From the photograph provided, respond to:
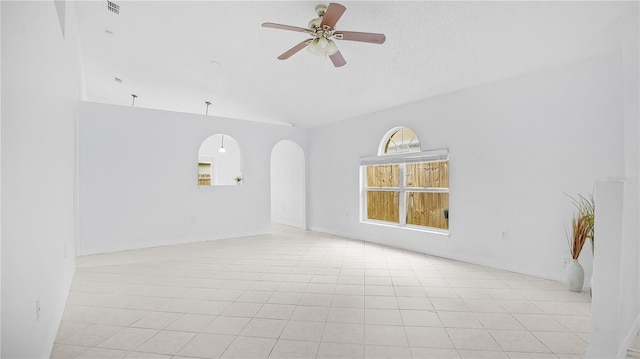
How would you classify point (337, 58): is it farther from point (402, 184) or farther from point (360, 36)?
point (402, 184)

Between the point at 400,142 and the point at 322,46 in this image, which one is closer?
the point at 322,46

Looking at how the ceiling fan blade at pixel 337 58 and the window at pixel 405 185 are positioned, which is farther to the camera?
the window at pixel 405 185

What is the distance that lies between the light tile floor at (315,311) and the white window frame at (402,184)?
992 millimetres

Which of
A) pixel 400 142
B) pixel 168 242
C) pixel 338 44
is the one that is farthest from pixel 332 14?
pixel 168 242

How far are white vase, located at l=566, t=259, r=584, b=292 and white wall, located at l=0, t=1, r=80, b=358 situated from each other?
14.7ft

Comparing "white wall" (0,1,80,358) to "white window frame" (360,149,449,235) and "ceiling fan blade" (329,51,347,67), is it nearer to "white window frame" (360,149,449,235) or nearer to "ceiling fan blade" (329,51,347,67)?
"ceiling fan blade" (329,51,347,67)

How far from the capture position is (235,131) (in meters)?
6.13

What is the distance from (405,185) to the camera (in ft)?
17.3

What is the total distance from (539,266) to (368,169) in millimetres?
3197

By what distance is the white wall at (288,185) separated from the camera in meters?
7.50

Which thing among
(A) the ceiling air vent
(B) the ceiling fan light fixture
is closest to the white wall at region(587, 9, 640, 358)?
(B) the ceiling fan light fixture

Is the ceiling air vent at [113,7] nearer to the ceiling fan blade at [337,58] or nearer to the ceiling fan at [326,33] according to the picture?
the ceiling fan at [326,33]

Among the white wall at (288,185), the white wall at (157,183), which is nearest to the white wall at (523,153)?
the white wall at (288,185)

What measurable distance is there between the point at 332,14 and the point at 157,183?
4.43 meters
